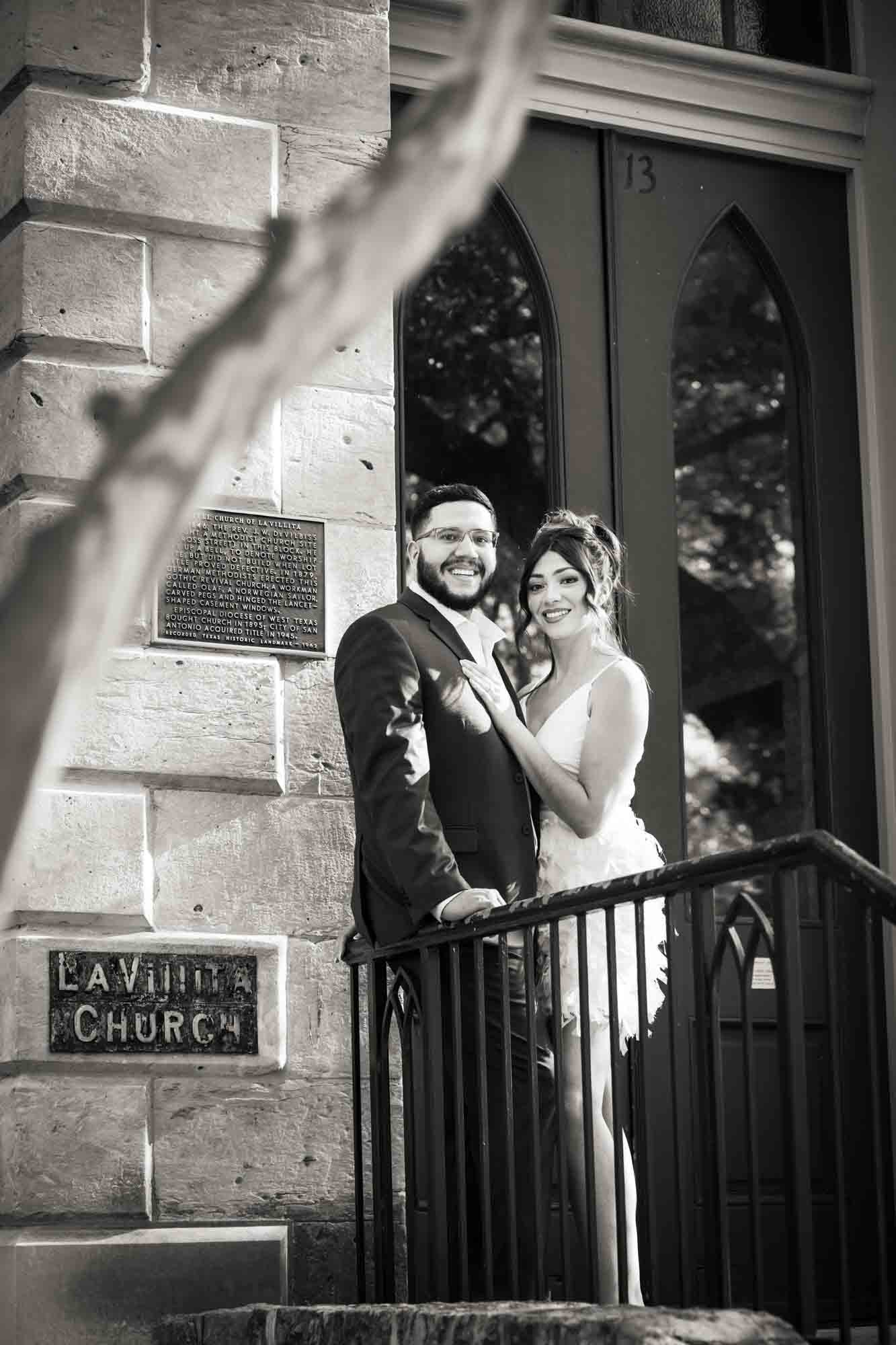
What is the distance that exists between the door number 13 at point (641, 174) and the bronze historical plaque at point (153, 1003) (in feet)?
9.91

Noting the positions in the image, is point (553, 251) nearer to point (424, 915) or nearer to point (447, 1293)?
point (424, 915)

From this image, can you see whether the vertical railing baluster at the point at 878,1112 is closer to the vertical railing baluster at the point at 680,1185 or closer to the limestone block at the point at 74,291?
the vertical railing baluster at the point at 680,1185

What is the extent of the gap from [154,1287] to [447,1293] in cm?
82

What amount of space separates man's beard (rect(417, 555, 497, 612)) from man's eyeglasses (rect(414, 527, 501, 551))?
5 centimetres

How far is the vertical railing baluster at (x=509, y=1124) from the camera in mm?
4250

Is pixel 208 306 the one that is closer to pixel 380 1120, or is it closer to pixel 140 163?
pixel 140 163

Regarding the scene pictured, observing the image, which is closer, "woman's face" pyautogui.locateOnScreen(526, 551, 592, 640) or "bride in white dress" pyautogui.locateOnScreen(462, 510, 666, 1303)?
"bride in white dress" pyautogui.locateOnScreen(462, 510, 666, 1303)

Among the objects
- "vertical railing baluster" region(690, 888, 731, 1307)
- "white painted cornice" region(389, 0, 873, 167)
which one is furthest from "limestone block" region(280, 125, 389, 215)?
"vertical railing baluster" region(690, 888, 731, 1307)

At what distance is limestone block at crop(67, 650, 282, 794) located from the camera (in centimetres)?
516

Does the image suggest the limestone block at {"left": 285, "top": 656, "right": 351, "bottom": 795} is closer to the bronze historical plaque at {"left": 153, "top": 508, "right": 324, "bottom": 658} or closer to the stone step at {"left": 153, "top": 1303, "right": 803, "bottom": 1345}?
the bronze historical plaque at {"left": 153, "top": 508, "right": 324, "bottom": 658}

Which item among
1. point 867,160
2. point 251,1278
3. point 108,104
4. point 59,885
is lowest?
point 251,1278

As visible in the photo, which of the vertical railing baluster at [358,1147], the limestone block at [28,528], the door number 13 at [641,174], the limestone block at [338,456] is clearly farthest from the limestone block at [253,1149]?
the door number 13 at [641,174]

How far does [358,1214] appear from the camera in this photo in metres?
4.97

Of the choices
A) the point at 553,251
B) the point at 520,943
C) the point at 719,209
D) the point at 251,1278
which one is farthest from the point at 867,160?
the point at 251,1278
